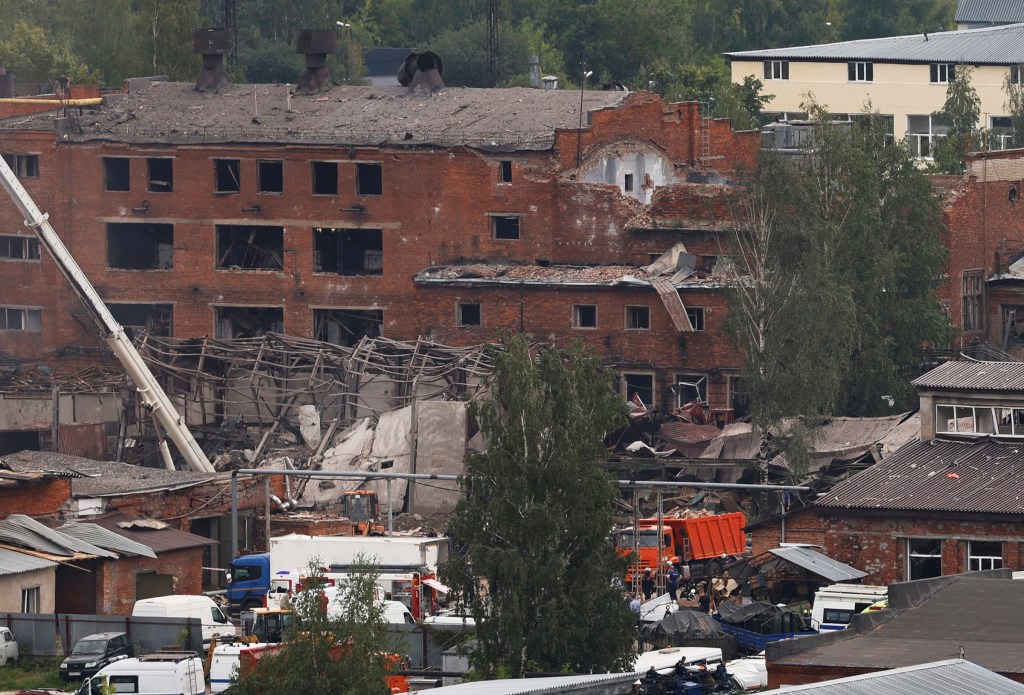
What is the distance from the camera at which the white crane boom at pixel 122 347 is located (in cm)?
5828

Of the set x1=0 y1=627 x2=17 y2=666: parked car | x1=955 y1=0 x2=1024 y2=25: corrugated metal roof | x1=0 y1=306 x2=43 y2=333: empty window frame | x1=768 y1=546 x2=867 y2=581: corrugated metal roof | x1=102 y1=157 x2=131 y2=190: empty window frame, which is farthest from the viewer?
x1=955 y1=0 x2=1024 y2=25: corrugated metal roof

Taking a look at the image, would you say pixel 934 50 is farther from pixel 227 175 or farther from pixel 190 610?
pixel 190 610

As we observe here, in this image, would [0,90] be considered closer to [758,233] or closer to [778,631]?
[758,233]

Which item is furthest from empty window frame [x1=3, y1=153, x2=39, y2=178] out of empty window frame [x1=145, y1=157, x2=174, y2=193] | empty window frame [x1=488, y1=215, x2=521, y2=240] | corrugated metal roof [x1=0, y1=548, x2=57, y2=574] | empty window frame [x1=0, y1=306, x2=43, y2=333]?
corrugated metal roof [x1=0, y1=548, x2=57, y2=574]

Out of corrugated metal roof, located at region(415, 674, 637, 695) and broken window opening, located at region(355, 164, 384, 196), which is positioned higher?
broken window opening, located at region(355, 164, 384, 196)

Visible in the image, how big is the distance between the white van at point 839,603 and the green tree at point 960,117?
3340 cm

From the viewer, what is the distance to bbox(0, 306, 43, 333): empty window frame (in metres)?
→ 67.6

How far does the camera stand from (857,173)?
5919 centimetres

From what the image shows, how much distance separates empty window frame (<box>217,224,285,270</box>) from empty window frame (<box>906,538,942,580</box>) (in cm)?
2817

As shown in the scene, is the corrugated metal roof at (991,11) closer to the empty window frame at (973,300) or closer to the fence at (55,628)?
the empty window frame at (973,300)

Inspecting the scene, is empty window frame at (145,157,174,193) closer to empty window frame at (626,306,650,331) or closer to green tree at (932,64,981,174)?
empty window frame at (626,306,650,331)

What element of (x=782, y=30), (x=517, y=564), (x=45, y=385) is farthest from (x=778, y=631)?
(x=782, y=30)

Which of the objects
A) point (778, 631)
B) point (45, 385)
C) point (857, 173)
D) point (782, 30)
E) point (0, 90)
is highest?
point (782, 30)

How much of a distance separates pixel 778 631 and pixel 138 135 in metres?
31.9
